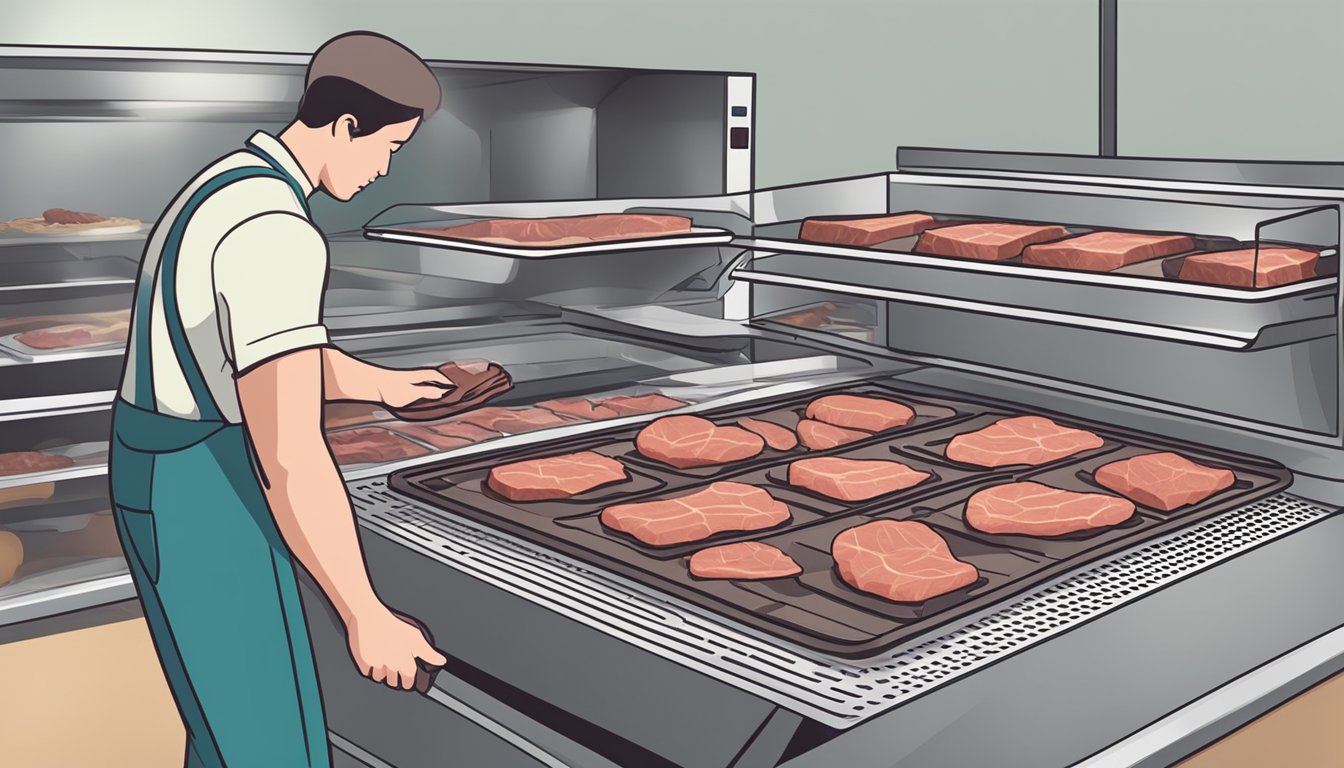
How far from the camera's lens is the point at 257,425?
1119 mm

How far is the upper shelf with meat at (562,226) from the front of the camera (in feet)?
6.48

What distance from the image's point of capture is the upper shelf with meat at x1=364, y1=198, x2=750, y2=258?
197cm

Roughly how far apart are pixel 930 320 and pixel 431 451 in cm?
85

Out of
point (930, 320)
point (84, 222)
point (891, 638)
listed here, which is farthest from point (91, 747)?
point (930, 320)

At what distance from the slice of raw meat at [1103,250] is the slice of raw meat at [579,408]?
77cm

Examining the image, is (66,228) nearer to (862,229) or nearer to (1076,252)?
(862,229)

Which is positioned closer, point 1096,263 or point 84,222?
point 1096,263

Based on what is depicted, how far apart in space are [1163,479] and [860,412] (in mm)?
474

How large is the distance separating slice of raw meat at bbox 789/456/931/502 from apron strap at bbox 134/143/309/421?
700 mm

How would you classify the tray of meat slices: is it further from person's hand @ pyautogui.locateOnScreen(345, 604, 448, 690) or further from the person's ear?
the person's ear

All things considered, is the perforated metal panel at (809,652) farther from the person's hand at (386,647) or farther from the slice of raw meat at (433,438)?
the slice of raw meat at (433,438)

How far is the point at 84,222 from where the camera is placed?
1.83m

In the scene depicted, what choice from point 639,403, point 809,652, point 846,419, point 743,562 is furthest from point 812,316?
point 809,652

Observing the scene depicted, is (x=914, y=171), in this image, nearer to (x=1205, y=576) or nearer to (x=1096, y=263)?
(x=1096, y=263)
